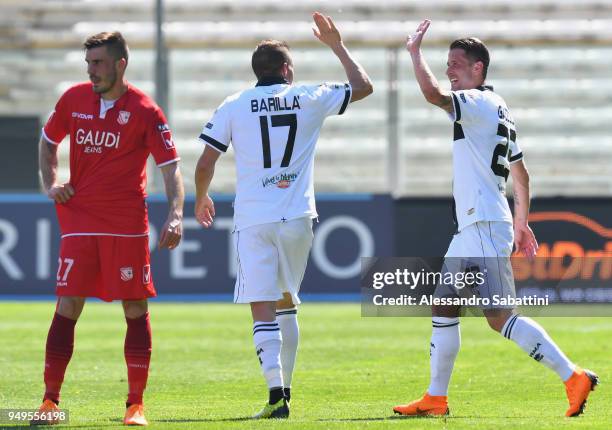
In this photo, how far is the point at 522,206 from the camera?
727cm

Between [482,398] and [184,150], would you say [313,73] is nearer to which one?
[184,150]

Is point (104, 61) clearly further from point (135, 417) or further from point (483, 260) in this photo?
point (483, 260)

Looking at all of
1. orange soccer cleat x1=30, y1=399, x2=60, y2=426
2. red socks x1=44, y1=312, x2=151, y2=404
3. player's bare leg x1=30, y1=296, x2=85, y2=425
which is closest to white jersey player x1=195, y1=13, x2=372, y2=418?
red socks x1=44, y1=312, x2=151, y2=404

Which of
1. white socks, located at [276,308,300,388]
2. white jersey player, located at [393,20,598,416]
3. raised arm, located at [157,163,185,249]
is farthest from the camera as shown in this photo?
white socks, located at [276,308,300,388]

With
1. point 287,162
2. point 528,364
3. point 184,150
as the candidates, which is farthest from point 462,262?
point 184,150

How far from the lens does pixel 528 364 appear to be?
10.3 metres

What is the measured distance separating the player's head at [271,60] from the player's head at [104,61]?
2.60 ft

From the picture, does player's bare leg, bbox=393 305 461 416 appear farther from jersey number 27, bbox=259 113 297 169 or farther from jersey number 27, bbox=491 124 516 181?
jersey number 27, bbox=259 113 297 169

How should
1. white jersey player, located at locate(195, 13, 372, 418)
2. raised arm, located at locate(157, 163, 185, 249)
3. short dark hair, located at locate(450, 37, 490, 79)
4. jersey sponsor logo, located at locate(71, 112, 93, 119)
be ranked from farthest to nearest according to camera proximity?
short dark hair, located at locate(450, 37, 490, 79), white jersey player, located at locate(195, 13, 372, 418), jersey sponsor logo, located at locate(71, 112, 93, 119), raised arm, located at locate(157, 163, 185, 249)

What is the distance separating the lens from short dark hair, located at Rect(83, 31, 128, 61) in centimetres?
673

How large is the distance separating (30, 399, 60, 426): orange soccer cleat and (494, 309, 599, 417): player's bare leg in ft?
7.74

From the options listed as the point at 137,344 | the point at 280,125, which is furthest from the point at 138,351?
the point at 280,125

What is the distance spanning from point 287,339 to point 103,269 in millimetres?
1277

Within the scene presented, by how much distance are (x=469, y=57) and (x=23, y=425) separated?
3089 millimetres
